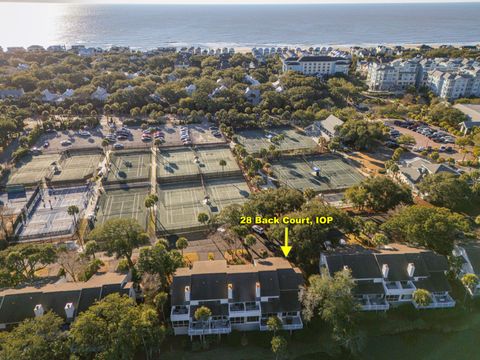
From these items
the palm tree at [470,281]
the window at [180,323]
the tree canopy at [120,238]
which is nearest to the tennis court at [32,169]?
the tree canopy at [120,238]

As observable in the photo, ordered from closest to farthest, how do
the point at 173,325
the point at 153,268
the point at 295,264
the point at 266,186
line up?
the point at 173,325, the point at 153,268, the point at 295,264, the point at 266,186

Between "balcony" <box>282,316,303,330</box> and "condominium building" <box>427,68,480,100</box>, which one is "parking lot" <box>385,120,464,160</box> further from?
"balcony" <box>282,316,303,330</box>

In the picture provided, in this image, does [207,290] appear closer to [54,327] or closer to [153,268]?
[153,268]

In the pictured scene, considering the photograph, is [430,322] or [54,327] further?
[430,322]

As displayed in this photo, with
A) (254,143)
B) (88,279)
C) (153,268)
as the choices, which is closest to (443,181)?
(254,143)

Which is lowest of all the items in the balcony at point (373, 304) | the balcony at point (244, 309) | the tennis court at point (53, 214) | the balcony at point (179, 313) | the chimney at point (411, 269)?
the tennis court at point (53, 214)

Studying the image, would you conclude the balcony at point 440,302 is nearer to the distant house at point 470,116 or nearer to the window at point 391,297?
the window at point 391,297
